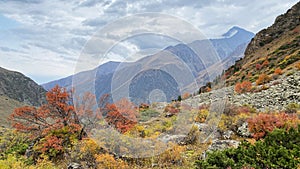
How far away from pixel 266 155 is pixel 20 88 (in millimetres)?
137134

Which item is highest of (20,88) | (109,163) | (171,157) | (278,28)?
(278,28)

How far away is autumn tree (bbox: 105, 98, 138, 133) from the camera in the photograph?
11008 mm

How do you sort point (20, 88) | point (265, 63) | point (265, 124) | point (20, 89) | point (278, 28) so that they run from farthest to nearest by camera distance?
point (20, 88) < point (20, 89) < point (278, 28) < point (265, 63) < point (265, 124)

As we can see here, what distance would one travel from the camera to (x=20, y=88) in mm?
129000

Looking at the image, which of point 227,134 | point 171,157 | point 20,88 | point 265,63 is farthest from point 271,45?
point 20,88

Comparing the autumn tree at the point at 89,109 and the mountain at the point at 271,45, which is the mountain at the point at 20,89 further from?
the autumn tree at the point at 89,109

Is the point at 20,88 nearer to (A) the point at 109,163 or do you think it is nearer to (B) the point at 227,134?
(B) the point at 227,134

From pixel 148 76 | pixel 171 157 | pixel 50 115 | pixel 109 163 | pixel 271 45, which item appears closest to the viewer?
pixel 109 163

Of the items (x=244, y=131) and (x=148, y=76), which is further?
(x=244, y=131)

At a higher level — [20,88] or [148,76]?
[20,88]

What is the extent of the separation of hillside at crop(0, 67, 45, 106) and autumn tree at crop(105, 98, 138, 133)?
116m

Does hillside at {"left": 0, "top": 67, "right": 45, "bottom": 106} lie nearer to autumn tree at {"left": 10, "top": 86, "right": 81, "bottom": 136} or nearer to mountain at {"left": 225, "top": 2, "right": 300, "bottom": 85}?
mountain at {"left": 225, "top": 2, "right": 300, "bottom": 85}

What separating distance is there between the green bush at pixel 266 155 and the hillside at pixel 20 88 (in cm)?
12072

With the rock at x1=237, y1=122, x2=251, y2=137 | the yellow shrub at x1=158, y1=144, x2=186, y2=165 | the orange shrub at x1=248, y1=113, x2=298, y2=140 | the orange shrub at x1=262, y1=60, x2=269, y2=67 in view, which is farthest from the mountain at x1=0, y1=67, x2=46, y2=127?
the orange shrub at x1=248, y1=113, x2=298, y2=140
